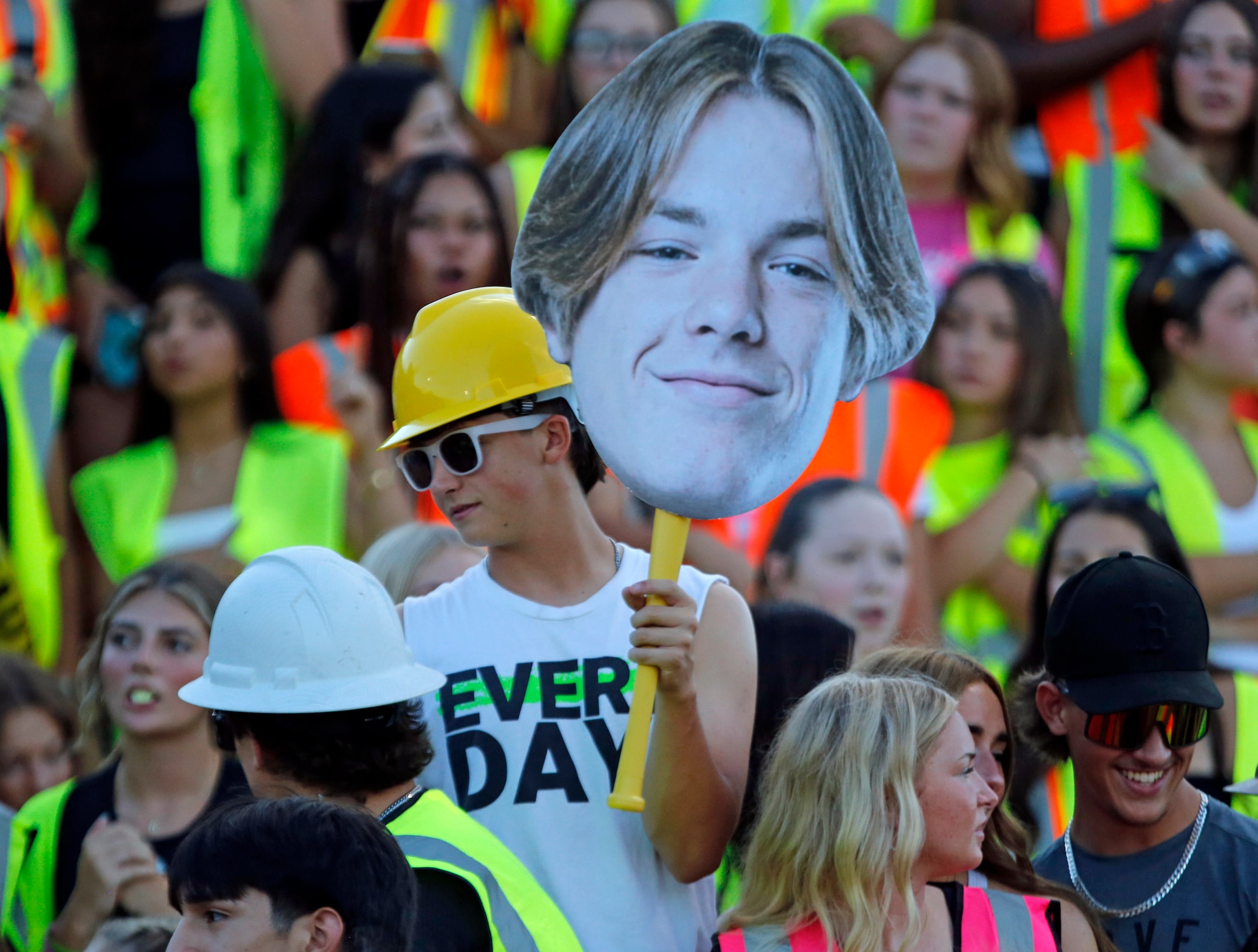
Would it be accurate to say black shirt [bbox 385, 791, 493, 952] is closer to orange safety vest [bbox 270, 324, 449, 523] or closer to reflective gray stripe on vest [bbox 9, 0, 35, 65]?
orange safety vest [bbox 270, 324, 449, 523]

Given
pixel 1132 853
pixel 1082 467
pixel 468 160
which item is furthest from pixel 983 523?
pixel 1132 853

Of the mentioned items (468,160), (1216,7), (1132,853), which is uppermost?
(1216,7)

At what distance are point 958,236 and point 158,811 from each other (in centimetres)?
323

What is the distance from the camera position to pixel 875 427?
17.6 feet

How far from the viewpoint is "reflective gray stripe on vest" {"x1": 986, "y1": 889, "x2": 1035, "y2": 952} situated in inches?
Result: 104

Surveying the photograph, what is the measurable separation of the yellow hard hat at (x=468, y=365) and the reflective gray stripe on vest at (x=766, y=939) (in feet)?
2.94

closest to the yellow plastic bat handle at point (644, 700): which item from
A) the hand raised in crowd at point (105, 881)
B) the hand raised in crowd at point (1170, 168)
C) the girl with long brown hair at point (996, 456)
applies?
the hand raised in crowd at point (105, 881)

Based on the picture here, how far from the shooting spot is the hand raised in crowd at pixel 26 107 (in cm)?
570

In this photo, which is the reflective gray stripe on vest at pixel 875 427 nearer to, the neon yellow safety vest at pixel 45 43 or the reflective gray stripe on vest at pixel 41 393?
the reflective gray stripe on vest at pixel 41 393

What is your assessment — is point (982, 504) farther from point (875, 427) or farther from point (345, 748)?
point (345, 748)

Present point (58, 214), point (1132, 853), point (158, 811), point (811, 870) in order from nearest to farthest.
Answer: point (811, 870), point (1132, 853), point (158, 811), point (58, 214)

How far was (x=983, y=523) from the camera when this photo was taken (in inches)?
203

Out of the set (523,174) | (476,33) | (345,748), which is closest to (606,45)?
(523,174)

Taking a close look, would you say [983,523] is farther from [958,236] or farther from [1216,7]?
[1216,7]
